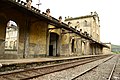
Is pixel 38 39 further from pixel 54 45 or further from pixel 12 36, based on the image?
pixel 12 36

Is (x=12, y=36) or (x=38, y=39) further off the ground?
(x=12, y=36)

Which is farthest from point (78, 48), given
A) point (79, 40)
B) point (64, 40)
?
point (64, 40)

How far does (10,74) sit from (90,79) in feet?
11.5

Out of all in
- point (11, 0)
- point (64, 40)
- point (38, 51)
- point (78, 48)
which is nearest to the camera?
point (11, 0)

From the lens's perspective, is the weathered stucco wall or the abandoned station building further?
the weathered stucco wall

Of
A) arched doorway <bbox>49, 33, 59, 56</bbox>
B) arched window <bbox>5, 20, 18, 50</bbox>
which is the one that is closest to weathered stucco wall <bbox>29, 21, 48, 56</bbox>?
arched doorway <bbox>49, 33, 59, 56</bbox>

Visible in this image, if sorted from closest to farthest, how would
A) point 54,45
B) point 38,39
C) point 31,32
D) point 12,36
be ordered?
point 31,32 → point 38,39 → point 54,45 → point 12,36

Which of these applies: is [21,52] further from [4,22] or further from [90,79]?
[90,79]

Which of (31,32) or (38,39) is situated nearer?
(31,32)

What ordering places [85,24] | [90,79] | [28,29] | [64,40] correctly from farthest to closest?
[85,24] < [64,40] < [28,29] < [90,79]

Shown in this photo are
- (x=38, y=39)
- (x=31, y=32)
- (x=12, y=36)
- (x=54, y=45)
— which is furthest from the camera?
(x=12, y=36)

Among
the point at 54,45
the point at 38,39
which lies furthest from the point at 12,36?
the point at 38,39

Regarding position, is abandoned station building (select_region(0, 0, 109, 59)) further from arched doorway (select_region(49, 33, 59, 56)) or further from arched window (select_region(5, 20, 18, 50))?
arched window (select_region(5, 20, 18, 50))

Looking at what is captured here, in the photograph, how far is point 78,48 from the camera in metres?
33.1
